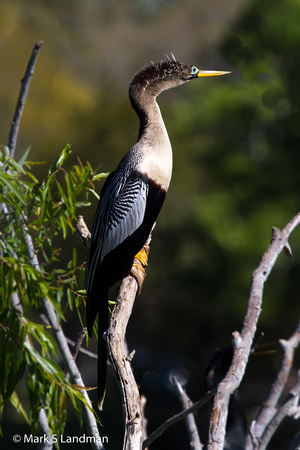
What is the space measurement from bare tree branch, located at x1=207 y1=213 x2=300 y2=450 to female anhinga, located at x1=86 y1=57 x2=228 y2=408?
38cm

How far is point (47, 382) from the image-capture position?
1.41m

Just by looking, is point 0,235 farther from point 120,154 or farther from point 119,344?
point 120,154

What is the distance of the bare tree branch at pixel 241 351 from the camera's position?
4.16 ft

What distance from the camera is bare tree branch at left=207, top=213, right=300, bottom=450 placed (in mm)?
1268

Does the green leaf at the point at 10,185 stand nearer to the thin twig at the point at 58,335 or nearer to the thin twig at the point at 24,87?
the thin twig at the point at 58,335

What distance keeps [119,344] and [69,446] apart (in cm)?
450

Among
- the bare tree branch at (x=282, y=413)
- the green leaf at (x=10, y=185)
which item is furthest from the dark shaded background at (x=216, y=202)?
the green leaf at (x=10, y=185)

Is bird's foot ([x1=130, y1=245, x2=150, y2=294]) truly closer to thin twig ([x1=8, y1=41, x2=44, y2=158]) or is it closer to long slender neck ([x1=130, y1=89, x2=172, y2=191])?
long slender neck ([x1=130, y1=89, x2=172, y2=191])

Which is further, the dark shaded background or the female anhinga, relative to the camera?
the dark shaded background

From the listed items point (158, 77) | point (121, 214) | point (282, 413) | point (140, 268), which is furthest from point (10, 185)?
point (282, 413)

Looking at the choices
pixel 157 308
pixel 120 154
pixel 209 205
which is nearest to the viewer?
pixel 209 205

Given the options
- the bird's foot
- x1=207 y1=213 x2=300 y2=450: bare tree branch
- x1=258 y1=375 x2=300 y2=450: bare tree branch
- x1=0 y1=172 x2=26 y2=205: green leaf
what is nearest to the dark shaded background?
the bird's foot

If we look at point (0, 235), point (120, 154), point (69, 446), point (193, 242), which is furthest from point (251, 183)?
point (0, 235)

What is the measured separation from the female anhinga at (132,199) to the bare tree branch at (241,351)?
38 centimetres
